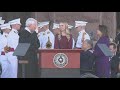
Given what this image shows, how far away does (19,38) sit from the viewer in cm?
2141

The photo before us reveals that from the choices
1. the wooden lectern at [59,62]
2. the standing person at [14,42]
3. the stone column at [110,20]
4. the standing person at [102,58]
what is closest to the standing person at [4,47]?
the standing person at [14,42]

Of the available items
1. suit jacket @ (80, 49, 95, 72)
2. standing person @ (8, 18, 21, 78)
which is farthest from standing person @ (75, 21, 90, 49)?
standing person @ (8, 18, 21, 78)

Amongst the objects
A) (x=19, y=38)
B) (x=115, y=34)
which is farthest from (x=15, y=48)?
(x=115, y=34)

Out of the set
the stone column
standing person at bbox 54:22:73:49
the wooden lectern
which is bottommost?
the wooden lectern

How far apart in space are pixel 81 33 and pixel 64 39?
1.28 feet

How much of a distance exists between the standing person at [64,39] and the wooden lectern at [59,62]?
0.35 ft

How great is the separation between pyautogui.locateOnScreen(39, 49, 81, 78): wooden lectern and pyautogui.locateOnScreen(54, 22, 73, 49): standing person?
0.35 feet

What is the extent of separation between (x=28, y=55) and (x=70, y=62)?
0.92 meters

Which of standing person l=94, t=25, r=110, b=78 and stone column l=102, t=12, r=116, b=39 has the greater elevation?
stone column l=102, t=12, r=116, b=39

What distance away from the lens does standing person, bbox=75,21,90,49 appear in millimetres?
21344

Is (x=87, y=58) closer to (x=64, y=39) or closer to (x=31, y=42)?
(x=64, y=39)

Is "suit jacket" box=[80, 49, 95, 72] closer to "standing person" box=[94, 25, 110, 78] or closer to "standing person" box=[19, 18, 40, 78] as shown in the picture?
"standing person" box=[94, 25, 110, 78]

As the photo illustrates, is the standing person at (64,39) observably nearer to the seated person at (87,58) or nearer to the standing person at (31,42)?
the seated person at (87,58)
